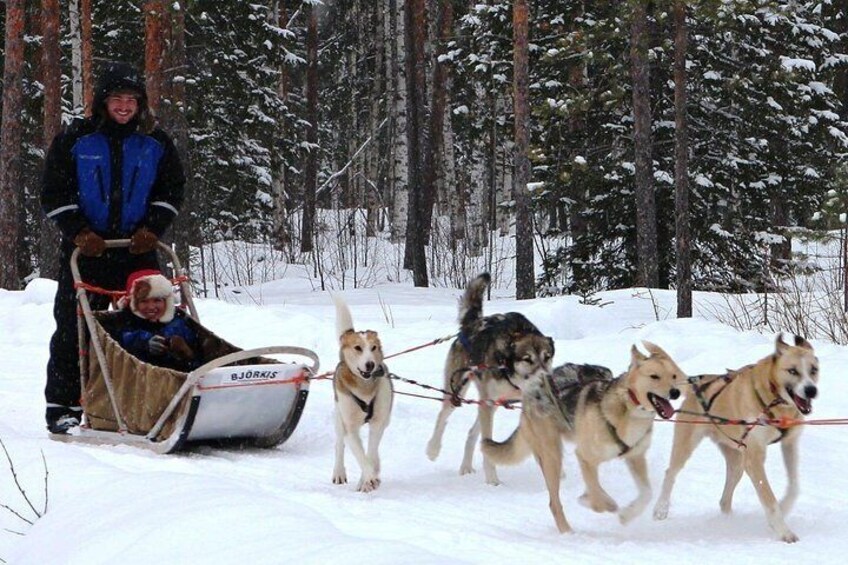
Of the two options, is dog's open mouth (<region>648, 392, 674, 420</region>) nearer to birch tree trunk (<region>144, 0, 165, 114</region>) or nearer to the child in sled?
the child in sled

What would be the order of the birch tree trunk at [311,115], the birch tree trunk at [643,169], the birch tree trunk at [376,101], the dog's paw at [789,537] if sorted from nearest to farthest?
1. the dog's paw at [789,537]
2. the birch tree trunk at [643,169]
3. the birch tree trunk at [311,115]
4. the birch tree trunk at [376,101]

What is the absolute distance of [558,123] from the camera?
50.0 ft

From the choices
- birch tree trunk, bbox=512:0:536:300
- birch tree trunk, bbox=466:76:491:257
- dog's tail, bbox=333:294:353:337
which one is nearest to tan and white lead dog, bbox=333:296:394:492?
dog's tail, bbox=333:294:353:337

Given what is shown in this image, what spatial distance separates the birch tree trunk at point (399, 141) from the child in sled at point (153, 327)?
1407 cm

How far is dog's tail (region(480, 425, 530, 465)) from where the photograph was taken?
14.4ft

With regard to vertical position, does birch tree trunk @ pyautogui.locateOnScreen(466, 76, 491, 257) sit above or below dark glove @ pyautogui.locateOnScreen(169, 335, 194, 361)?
above

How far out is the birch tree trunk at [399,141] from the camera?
21.2 m

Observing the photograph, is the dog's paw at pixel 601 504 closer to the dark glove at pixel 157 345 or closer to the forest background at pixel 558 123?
the dark glove at pixel 157 345

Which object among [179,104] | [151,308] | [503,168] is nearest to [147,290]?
[151,308]

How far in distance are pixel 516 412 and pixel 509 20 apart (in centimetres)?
1156

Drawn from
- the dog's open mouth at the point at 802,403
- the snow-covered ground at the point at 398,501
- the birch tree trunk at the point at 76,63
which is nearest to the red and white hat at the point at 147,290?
the snow-covered ground at the point at 398,501

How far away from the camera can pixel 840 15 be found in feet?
71.8

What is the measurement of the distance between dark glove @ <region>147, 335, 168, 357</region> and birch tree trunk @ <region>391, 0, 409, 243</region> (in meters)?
14.2

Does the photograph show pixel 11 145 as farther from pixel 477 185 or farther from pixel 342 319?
pixel 477 185
